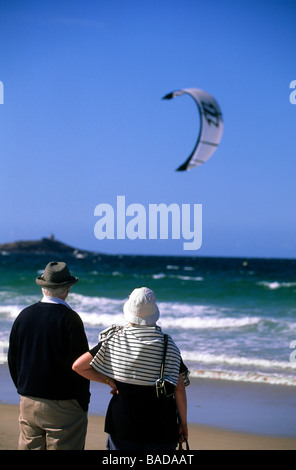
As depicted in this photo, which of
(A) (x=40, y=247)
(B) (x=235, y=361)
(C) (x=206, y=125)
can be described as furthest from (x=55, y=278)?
(A) (x=40, y=247)

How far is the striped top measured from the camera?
8.35 feet

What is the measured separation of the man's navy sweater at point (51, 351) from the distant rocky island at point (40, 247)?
90756 millimetres

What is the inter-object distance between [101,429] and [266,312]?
1155cm

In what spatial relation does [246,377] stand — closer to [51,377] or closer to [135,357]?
[51,377]

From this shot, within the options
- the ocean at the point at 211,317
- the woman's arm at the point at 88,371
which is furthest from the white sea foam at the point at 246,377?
the woman's arm at the point at 88,371

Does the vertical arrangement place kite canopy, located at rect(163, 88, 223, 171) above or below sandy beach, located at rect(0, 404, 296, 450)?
above

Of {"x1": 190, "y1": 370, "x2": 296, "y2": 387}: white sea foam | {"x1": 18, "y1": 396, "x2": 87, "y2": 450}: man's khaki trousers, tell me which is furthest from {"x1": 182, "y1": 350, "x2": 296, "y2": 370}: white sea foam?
{"x1": 18, "y1": 396, "x2": 87, "y2": 450}: man's khaki trousers

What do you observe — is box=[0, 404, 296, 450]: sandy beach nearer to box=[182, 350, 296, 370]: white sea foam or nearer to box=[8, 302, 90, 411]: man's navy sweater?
box=[8, 302, 90, 411]: man's navy sweater

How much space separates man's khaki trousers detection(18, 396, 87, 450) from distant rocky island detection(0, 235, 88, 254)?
90.7 m

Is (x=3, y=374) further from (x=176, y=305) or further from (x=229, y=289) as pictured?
(x=229, y=289)

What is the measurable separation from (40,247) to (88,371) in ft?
304

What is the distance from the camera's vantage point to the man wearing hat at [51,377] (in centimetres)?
276

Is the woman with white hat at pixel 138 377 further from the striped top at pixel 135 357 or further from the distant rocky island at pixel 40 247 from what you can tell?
the distant rocky island at pixel 40 247
